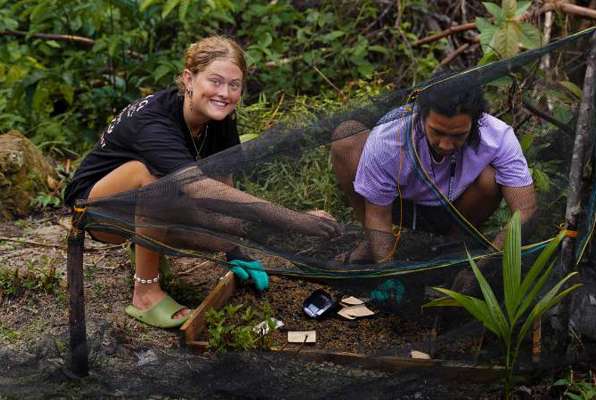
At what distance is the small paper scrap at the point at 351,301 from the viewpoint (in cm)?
338

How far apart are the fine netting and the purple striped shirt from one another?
2 cm

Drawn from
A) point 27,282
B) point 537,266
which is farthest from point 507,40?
point 27,282

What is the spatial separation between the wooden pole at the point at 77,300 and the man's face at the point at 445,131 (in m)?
1.20

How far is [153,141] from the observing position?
3176 mm

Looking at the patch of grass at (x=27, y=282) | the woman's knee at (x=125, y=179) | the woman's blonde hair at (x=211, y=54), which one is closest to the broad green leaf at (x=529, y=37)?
the woman's blonde hair at (x=211, y=54)

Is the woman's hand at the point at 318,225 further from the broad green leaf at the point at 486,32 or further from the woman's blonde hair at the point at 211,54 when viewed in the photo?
the broad green leaf at the point at 486,32

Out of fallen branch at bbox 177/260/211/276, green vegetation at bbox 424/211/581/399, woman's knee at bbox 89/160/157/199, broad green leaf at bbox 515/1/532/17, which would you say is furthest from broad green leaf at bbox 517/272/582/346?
broad green leaf at bbox 515/1/532/17

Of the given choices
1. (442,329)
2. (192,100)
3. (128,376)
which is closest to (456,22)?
(192,100)

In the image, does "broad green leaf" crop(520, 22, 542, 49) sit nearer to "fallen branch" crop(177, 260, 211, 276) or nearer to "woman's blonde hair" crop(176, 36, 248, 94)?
"woman's blonde hair" crop(176, 36, 248, 94)

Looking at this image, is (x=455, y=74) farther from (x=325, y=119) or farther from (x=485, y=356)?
(x=485, y=356)

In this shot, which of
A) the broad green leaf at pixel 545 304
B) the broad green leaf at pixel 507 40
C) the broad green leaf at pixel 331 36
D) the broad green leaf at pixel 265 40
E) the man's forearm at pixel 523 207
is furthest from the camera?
the broad green leaf at pixel 331 36

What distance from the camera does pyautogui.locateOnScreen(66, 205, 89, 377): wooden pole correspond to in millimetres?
2764

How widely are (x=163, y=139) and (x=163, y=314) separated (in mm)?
730

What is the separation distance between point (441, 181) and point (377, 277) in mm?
420
